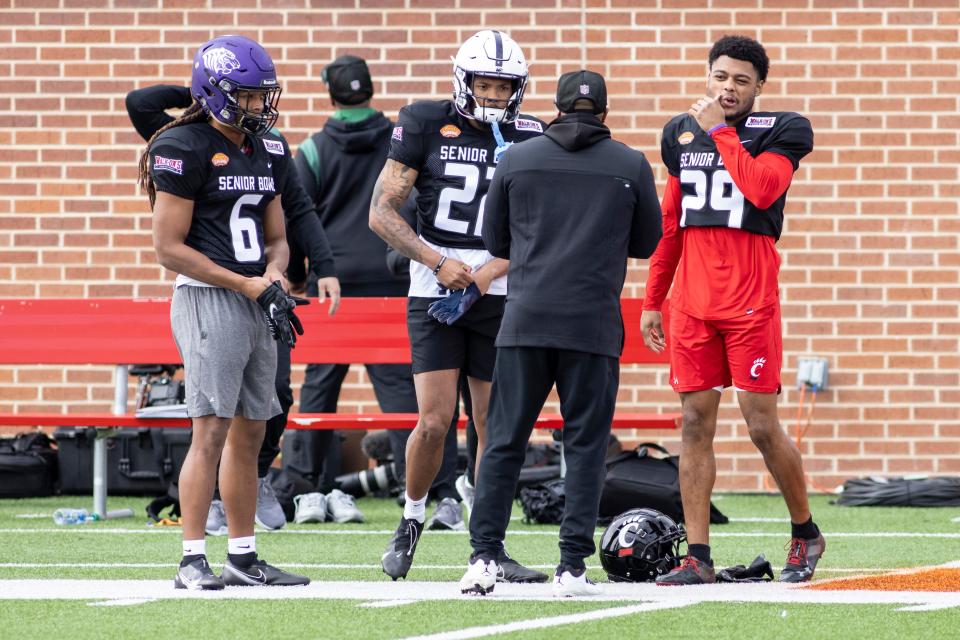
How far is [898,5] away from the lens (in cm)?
1039

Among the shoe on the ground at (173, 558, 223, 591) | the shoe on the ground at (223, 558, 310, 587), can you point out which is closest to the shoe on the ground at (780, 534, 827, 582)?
the shoe on the ground at (223, 558, 310, 587)

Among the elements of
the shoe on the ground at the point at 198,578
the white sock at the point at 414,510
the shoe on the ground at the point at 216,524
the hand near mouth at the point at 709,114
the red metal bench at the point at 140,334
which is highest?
the hand near mouth at the point at 709,114

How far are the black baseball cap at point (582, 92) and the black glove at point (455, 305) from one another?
2.77 ft

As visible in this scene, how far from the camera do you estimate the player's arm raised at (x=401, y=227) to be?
19.9 ft

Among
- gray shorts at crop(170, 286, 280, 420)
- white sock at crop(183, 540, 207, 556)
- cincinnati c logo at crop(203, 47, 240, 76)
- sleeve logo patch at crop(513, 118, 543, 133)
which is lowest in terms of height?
white sock at crop(183, 540, 207, 556)

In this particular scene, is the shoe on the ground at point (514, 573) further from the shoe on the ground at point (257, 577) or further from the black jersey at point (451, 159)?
the black jersey at point (451, 159)

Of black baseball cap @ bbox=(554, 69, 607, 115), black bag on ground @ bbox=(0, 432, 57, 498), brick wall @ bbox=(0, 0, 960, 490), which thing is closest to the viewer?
black baseball cap @ bbox=(554, 69, 607, 115)

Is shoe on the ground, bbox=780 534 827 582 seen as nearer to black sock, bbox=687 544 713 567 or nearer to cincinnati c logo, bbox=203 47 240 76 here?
black sock, bbox=687 544 713 567

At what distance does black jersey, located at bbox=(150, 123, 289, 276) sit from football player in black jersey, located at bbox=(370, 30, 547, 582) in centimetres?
58

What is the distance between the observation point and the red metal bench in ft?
30.4

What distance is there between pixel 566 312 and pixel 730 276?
835mm

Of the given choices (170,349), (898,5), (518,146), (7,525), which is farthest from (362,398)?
(518,146)

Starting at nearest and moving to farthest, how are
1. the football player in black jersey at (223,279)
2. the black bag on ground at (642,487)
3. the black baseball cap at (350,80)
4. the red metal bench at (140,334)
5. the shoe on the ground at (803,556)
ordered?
the football player in black jersey at (223,279)
the shoe on the ground at (803,556)
the black bag on ground at (642,487)
the black baseball cap at (350,80)
the red metal bench at (140,334)

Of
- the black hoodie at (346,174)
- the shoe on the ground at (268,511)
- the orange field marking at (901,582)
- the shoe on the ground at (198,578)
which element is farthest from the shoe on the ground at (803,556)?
the black hoodie at (346,174)
